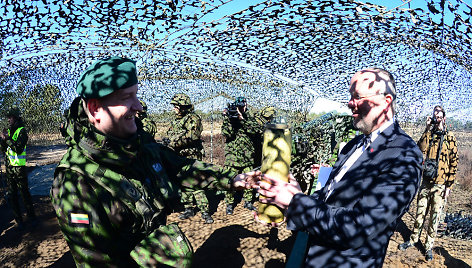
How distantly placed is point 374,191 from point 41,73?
9.12 metres

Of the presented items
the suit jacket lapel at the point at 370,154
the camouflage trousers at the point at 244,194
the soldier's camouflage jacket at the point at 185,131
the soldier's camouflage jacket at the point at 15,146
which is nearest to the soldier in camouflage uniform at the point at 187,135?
the soldier's camouflage jacket at the point at 185,131

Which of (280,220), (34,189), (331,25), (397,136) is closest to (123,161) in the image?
(280,220)

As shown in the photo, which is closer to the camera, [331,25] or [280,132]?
[280,132]

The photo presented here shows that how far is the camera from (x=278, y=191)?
1420 millimetres

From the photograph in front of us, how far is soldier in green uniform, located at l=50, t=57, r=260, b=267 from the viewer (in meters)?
1.20

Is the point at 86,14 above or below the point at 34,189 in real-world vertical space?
above

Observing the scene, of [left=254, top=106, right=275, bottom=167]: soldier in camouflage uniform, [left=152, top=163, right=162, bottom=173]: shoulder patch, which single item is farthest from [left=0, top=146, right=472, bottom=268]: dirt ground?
[left=152, top=163, right=162, bottom=173]: shoulder patch

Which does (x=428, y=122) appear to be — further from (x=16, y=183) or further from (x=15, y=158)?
(x=16, y=183)

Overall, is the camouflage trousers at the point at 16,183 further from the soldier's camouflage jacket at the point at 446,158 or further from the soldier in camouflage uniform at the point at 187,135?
the soldier's camouflage jacket at the point at 446,158

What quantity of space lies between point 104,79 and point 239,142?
16.9ft

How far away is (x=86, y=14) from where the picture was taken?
4.07 meters

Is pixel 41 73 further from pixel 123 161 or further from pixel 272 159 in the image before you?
pixel 272 159

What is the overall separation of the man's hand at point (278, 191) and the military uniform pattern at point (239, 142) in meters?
4.89

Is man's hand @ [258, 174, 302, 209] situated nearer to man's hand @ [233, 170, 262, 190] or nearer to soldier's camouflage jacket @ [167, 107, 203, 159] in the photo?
man's hand @ [233, 170, 262, 190]
